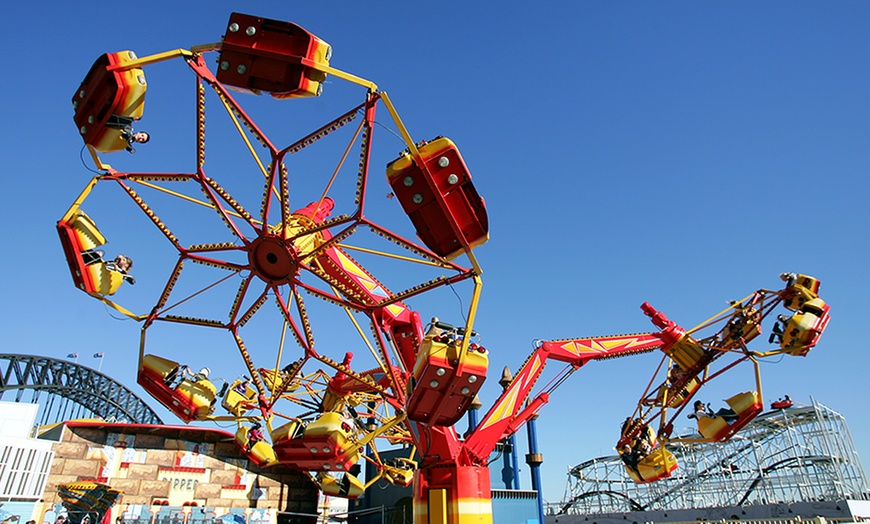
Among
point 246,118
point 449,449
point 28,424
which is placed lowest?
point 449,449

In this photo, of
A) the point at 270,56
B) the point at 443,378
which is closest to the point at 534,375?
the point at 443,378

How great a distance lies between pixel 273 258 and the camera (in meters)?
13.8

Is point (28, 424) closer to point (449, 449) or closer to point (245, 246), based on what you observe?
point (245, 246)

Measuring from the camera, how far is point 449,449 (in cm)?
1592

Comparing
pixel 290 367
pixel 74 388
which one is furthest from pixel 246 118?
pixel 74 388

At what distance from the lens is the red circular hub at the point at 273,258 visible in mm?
13531

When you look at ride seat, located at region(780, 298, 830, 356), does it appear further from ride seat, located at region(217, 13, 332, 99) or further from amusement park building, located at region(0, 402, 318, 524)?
amusement park building, located at region(0, 402, 318, 524)

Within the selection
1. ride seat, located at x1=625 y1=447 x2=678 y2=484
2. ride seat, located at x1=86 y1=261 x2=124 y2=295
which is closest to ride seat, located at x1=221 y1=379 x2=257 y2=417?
ride seat, located at x1=86 y1=261 x2=124 y2=295

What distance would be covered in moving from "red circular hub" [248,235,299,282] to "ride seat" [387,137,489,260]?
11.8 feet

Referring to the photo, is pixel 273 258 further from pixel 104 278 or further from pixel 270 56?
pixel 270 56

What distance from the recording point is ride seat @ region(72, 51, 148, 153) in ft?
37.3

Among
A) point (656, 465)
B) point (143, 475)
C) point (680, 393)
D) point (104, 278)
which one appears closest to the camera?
point (104, 278)

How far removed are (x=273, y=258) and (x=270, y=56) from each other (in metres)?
5.20

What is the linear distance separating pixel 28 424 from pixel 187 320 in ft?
62.2
